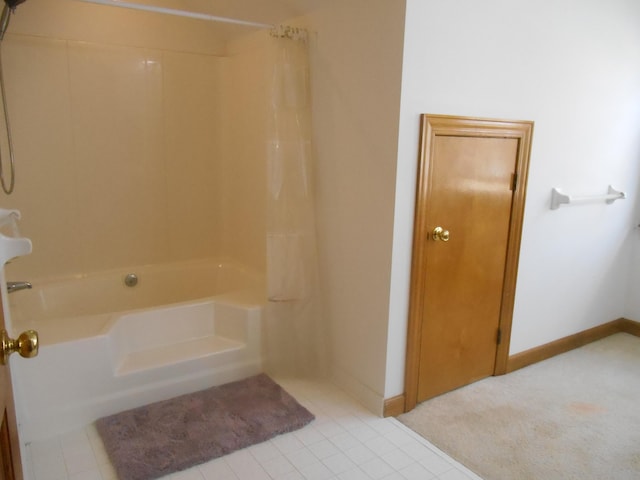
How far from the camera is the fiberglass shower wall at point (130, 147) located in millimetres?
2809

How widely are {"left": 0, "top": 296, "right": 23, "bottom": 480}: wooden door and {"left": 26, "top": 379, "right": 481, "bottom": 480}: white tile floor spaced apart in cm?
100

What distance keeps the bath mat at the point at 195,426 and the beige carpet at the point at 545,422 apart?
0.64m

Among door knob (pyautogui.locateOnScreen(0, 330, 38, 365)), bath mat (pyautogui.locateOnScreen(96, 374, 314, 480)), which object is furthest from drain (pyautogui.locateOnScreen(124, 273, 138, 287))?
door knob (pyautogui.locateOnScreen(0, 330, 38, 365))

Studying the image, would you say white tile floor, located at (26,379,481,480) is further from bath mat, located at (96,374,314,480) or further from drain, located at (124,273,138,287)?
drain, located at (124,273,138,287)

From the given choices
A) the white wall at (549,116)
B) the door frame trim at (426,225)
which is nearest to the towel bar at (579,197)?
the white wall at (549,116)

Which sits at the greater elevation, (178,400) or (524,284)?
(524,284)

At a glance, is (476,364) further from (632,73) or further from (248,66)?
Answer: (248,66)

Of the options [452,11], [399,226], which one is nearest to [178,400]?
[399,226]

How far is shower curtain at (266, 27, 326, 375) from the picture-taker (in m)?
2.40

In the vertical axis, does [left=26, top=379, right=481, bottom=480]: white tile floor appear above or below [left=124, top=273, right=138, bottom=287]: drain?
below

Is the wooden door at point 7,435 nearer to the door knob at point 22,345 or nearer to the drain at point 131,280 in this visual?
the door knob at point 22,345

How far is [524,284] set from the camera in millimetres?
2730

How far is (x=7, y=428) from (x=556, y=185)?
276cm

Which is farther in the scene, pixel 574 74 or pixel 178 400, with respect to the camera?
pixel 574 74
